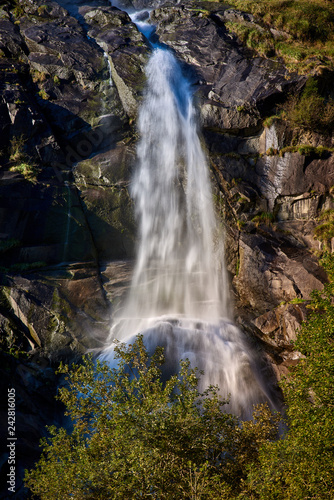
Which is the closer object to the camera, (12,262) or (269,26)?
(12,262)

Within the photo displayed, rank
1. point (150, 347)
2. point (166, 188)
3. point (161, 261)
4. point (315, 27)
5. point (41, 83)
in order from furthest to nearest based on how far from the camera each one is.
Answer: point (315, 27) → point (41, 83) → point (166, 188) → point (161, 261) → point (150, 347)

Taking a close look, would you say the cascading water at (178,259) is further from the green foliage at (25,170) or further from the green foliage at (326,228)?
the green foliage at (25,170)

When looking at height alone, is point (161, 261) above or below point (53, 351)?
above

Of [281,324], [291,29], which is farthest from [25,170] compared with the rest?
[291,29]

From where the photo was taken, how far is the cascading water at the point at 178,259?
47.8ft

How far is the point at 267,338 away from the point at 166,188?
9862mm

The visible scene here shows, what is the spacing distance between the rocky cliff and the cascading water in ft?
2.41

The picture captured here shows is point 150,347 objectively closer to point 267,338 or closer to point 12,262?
point 267,338

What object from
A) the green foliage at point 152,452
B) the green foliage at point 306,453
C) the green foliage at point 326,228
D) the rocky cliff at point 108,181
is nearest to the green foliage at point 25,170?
the rocky cliff at point 108,181

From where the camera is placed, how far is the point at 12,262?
1655 centimetres

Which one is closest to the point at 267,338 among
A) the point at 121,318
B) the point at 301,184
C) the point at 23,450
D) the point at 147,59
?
the point at 121,318

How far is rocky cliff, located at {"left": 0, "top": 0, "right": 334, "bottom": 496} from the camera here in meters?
15.6

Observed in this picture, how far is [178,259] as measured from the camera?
19328mm

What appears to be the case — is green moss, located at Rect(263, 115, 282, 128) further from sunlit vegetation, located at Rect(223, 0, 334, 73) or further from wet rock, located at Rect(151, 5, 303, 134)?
sunlit vegetation, located at Rect(223, 0, 334, 73)
